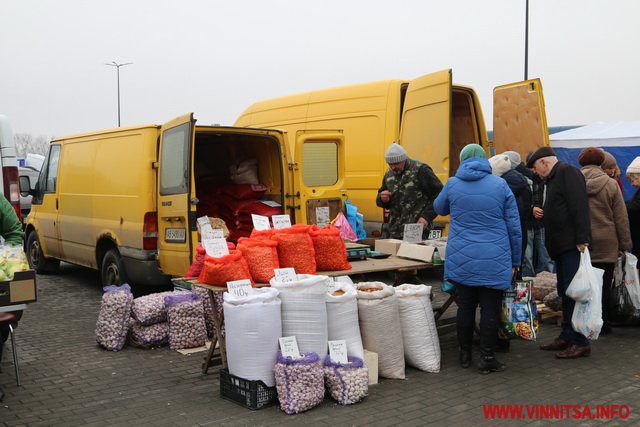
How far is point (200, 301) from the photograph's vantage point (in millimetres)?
6016

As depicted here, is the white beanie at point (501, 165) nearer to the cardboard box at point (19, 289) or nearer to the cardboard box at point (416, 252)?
the cardboard box at point (416, 252)

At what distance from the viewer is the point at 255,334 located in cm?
446

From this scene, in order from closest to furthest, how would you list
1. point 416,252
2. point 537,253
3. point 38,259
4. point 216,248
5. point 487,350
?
point 216,248 < point 487,350 < point 416,252 < point 537,253 < point 38,259

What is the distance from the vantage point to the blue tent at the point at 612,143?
11.9 m

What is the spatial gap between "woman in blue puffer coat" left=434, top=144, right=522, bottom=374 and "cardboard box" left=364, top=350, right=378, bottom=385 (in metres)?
0.84

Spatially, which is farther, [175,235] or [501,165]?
[175,235]

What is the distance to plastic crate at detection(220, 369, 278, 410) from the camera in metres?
4.38

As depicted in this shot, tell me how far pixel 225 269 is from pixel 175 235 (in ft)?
7.14

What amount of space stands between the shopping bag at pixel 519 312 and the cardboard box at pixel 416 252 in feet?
2.51

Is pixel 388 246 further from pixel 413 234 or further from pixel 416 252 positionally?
pixel 416 252

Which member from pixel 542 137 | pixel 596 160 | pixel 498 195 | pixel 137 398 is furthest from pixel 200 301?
pixel 542 137

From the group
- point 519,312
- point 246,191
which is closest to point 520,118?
point 246,191

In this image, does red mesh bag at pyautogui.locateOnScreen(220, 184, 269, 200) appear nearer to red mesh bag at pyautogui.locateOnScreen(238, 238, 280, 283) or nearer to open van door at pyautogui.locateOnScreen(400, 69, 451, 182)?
open van door at pyautogui.locateOnScreen(400, 69, 451, 182)

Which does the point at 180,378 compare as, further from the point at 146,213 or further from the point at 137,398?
the point at 146,213
